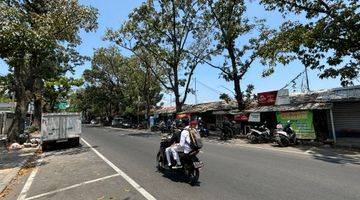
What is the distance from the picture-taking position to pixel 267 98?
87.6ft

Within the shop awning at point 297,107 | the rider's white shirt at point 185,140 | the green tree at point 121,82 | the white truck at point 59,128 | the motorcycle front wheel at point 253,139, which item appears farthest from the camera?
the green tree at point 121,82

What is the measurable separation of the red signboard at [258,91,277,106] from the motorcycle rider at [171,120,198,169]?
17541 millimetres

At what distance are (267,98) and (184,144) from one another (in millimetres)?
18531

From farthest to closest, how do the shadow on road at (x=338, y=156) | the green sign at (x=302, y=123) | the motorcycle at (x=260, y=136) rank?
the motorcycle at (x=260, y=136)
the green sign at (x=302, y=123)
the shadow on road at (x=338, y=156)

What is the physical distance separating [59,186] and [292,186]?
6.13 m

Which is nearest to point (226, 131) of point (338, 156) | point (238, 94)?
point (238, 94)

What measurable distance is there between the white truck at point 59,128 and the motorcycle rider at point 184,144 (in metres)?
14.5

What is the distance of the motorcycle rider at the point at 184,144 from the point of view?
9281mm

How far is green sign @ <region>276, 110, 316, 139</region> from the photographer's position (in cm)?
2120

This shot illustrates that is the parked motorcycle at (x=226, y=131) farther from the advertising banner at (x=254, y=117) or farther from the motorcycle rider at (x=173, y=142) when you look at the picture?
the motorcycle rider at (x=173, y=142)

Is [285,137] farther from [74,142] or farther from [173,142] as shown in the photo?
[74,142]

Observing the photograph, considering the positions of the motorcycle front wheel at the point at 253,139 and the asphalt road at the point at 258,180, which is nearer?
the asphalt road at the point at 258,180

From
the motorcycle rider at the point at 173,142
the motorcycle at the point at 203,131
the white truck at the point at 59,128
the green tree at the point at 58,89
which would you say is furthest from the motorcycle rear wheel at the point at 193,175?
the green tree at the point at 58,89

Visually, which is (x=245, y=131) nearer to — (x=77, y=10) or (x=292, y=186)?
(x=77, y=10)
